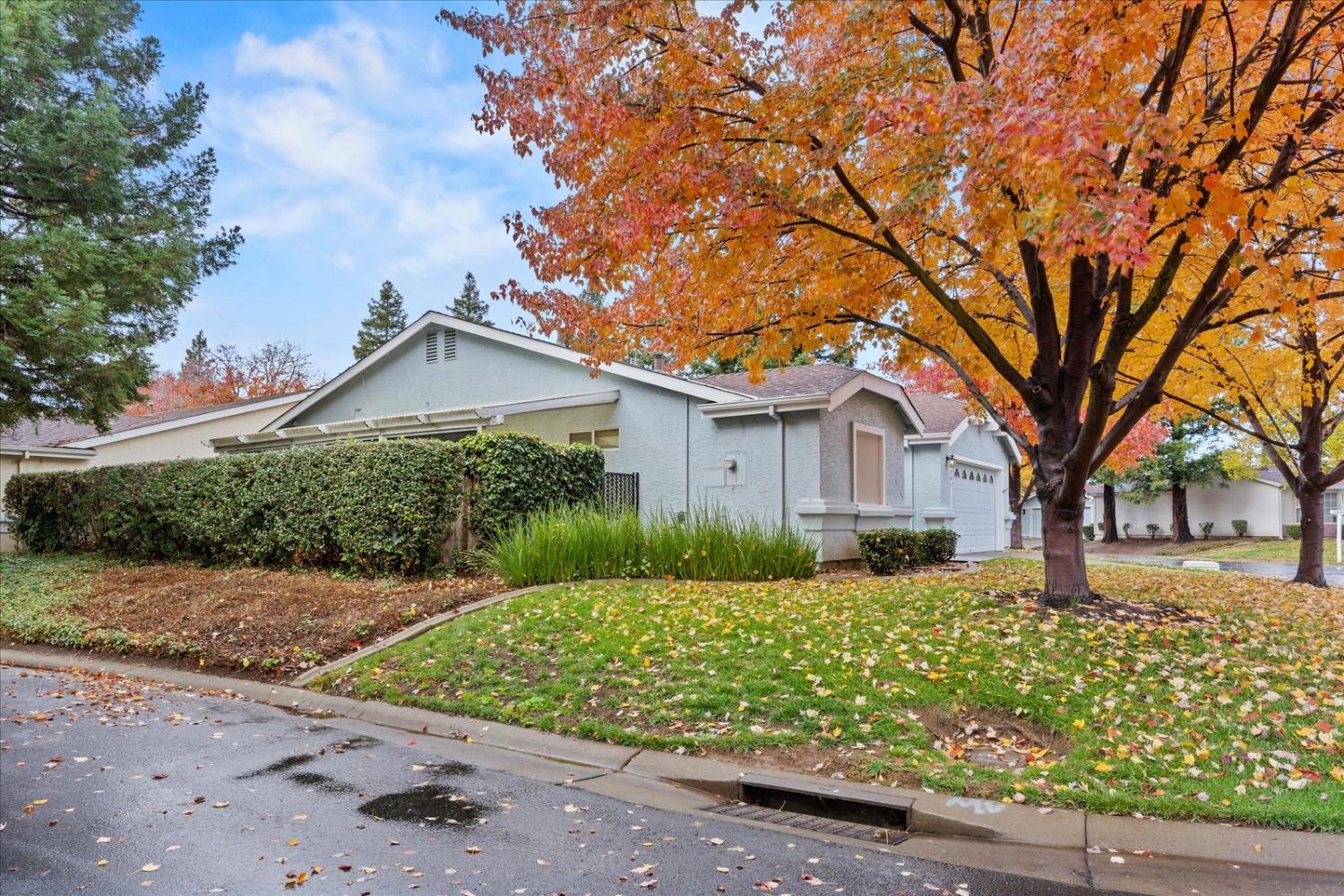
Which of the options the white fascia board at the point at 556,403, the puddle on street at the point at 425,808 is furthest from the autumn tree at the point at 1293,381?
the puddle on street at the point at 425,808

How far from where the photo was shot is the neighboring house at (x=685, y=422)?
13.7 m

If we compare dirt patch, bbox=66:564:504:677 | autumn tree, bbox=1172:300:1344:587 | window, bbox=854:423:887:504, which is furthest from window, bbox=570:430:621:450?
autumn tree, bbox=1172:300:1344:587

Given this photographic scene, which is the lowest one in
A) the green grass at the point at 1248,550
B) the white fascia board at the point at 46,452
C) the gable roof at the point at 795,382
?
the green grass at the point at 1248,550

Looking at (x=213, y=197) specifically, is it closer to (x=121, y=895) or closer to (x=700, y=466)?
(x=700, y=466)

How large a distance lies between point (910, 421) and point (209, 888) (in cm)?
1537

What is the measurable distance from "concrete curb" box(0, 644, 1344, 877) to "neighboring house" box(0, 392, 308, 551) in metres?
18.3

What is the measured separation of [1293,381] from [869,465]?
7.13 m

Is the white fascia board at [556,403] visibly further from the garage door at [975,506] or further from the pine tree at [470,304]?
the pine tree at [470,304]

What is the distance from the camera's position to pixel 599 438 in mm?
15750

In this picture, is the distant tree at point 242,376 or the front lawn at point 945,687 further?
the distant tree at point 242,376

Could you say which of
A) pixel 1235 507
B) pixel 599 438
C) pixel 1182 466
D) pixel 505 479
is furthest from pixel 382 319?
pixel 1235 507

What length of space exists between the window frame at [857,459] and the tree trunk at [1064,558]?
6.36 m

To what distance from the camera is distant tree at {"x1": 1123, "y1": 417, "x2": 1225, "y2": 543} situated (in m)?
34.8

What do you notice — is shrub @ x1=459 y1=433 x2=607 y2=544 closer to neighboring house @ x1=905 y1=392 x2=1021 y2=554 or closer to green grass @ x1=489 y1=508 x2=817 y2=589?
green grass @ x1=489 y1=508 x2=817 y2=589
